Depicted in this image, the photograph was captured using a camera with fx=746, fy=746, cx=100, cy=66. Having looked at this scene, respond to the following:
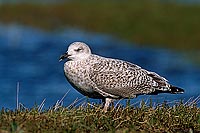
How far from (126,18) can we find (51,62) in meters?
8.25

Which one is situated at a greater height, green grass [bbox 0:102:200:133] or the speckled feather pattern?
the speckled feather pattern

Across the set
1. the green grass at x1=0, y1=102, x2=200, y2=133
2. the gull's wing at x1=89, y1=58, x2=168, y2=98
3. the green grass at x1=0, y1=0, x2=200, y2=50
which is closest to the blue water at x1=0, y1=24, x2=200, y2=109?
the green grass at x1=0, y1=0, x2=200, y2=50

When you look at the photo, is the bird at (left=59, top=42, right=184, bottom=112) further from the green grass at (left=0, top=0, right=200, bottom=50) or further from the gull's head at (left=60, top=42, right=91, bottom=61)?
the green grass at (left=0, top=0, right=200, bottom=50)

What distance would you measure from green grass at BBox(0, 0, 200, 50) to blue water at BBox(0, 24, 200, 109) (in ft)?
2.52

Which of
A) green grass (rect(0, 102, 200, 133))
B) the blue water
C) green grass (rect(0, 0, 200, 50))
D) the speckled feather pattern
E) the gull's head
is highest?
green grass (rect(0, 0, 200, 50))

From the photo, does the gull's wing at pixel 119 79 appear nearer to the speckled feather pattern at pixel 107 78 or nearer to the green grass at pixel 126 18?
the speckled feather pattern at pixel 107 78

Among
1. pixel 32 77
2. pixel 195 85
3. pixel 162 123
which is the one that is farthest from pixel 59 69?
pixel 162 123

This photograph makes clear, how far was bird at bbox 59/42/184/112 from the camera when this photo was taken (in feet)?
26.8

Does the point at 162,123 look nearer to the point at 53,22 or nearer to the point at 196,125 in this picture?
the point at 196,125

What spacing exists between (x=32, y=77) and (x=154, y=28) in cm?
960

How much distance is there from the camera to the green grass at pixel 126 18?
27.8m

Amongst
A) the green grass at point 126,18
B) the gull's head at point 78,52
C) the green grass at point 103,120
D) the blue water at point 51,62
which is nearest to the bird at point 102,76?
the gull's head at point 78,52

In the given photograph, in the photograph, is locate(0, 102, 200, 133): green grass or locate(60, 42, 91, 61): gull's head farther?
locate(60, 42, 91, 61): gull's head

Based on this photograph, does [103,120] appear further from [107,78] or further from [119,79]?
[119,79]
